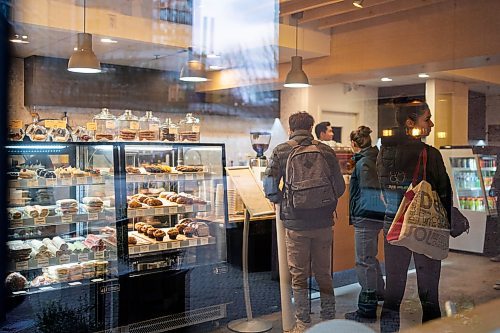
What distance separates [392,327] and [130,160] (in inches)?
62.5

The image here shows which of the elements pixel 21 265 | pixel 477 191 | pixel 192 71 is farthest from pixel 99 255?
pixel 477 191

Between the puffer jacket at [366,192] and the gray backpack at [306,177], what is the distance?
0.28 m

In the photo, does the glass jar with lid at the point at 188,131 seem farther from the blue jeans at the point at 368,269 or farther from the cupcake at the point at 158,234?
the blue jeans at the point at 368,269

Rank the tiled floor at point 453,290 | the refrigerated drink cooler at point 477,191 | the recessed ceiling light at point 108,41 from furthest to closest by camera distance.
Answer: the refrigerated drink cooler at point 477,191
the recessed ceiling light at point 108,41
the tiled floor at point 453,290

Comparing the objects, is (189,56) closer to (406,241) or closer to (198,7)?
(198,7)

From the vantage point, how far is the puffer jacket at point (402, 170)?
94.8 inches

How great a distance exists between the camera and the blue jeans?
2865 mm

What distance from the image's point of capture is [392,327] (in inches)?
98.7

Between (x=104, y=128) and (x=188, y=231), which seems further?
(x=188, y=231)

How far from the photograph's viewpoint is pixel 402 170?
2512mm

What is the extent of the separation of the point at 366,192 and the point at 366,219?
9.1 inches

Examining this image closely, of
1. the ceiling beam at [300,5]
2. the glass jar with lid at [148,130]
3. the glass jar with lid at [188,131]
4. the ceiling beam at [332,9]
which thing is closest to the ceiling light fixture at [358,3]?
the ceiling beam at [332,9]

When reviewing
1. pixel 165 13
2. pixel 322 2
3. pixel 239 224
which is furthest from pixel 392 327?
pixel 165 13

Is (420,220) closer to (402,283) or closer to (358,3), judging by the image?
(402,283)
